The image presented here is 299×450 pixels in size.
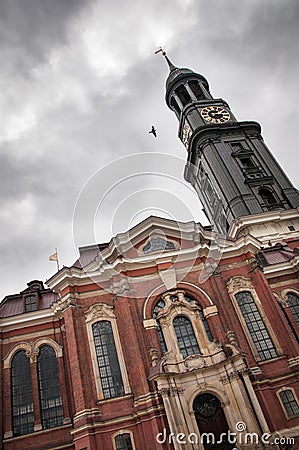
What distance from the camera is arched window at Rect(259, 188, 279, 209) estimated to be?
47.7 meters

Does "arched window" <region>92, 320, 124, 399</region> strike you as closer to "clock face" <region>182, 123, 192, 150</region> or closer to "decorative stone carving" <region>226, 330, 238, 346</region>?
"decorative stone carving" <region>226, 330, 238, 346</region>

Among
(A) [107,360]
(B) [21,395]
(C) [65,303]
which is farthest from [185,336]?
(B) [21,395]

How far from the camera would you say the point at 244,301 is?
2622cm

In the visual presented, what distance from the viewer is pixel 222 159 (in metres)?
52.0

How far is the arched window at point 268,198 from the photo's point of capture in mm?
47719

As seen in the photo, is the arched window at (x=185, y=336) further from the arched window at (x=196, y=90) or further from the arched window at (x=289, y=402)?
the arched window at (x=196, y=90)

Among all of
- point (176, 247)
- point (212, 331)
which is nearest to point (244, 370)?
point (212, 331)

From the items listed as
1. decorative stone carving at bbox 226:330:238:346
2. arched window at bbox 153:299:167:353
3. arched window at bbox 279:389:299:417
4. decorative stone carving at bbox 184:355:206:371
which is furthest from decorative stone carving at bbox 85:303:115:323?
arched window at bbox 279:389:299:417

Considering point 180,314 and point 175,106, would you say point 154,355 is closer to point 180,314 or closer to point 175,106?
point 180,314

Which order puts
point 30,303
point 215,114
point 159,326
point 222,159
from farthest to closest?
point 215,114
point 222,159
point 30,303
point 159,326

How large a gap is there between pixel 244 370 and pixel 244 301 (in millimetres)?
5804

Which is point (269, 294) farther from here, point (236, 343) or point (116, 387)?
point (116, 387)

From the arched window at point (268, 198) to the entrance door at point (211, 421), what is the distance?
1202 inches

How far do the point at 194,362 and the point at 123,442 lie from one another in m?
5.69
